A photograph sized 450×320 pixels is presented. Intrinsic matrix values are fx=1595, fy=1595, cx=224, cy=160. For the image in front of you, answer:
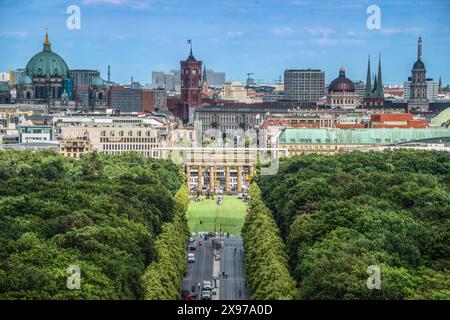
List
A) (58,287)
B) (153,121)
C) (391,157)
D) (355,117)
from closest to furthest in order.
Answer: (58,287)
(391,157)
(153,121)
(355,117)

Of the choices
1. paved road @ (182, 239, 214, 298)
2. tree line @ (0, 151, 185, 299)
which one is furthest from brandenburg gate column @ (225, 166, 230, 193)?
paved road @ (182, 239, 214, 298)

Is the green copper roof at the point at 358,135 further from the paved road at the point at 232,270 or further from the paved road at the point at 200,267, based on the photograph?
the paved road at the point at 200,267

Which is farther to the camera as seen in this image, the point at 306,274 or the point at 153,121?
the point at 153,121

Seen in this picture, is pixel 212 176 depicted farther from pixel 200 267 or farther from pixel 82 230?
pixel 82 230

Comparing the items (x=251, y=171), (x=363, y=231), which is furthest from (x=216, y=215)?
(x=363, y=231)

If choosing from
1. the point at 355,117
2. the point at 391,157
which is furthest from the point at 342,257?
the point at 355,117

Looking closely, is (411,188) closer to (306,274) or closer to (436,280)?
(306,274)
